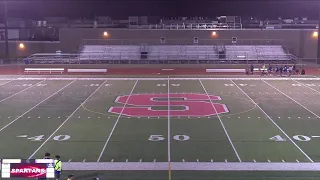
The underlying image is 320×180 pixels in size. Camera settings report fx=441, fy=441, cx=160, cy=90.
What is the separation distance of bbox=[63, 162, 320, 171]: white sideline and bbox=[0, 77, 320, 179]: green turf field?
0.09ft

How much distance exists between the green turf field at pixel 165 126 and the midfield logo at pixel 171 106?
48mm

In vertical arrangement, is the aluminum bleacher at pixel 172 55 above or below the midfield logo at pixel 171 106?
above

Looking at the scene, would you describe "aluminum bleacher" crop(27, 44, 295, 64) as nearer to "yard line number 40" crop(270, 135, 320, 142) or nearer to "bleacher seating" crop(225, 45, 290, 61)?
"bleacher seating" crop(225, 45, 290, 61)

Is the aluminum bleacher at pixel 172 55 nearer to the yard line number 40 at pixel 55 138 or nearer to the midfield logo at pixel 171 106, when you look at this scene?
the midfield logo at pixel 171 106

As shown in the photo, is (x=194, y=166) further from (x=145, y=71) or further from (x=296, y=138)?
(x=145, y=71)

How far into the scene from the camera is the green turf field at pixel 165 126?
1342 centimetres

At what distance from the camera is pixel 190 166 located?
12812 millimetres

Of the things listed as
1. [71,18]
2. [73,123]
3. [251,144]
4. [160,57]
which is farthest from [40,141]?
[71,18]

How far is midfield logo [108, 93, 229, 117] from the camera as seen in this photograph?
67.2 feet

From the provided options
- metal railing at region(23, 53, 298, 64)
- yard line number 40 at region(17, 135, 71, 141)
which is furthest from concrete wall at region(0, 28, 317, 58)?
yard line number 40 at region(17, 135, 71, 141)

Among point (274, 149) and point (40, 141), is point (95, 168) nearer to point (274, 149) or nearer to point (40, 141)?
point (40, 141)

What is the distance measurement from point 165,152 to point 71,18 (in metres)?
49.2

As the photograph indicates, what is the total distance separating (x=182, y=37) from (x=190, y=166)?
34790mm

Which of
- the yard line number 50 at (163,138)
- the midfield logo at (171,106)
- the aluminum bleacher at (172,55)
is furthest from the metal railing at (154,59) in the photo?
the yard line number 50 at (163,138)
